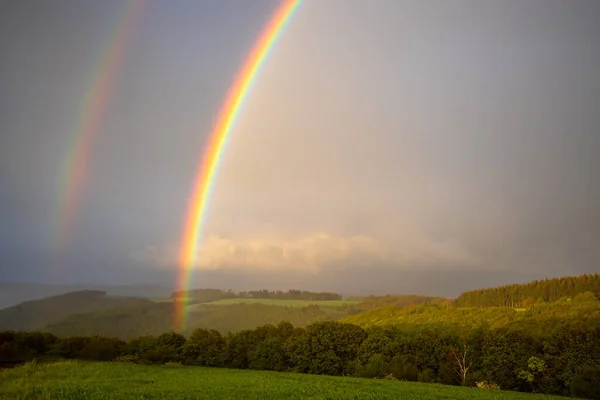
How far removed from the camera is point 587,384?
208 feet

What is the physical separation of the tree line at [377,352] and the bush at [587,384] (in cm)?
12

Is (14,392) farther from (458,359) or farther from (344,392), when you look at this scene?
(458,359)

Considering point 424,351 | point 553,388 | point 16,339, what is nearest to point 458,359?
point 424,351

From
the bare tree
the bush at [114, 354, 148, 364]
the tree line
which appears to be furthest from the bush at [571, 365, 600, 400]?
the bush at [114, 354, 148, 364]

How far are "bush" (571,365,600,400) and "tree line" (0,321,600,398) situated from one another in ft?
0.41

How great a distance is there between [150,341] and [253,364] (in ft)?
81.7

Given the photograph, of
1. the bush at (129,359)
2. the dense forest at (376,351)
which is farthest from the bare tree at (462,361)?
the bush at (129,359)

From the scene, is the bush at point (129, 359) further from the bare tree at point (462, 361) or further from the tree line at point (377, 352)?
the bare tree at point (462, 361)

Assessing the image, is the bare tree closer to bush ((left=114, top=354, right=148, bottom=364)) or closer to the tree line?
the tree line

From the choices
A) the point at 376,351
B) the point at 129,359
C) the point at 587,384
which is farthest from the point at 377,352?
the point at 129,359

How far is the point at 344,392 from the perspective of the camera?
3912 cm

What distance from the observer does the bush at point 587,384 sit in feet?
202

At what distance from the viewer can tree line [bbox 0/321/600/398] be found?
262ft

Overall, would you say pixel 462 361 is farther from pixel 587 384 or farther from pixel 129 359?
pixel 129 359
